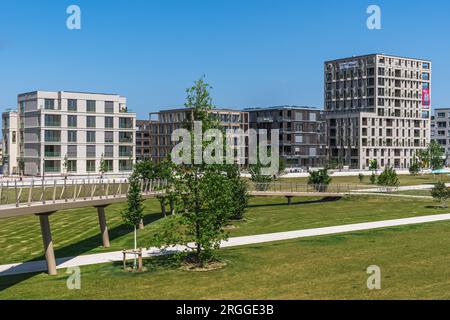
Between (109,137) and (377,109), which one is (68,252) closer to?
(109,137)

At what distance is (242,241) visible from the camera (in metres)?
36.3

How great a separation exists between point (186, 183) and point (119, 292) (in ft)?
24.2

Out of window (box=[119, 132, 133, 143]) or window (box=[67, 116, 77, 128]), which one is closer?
window (box=[67, 116, 77, 128])

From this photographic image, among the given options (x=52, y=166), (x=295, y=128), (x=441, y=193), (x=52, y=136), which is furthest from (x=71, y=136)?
(x=295, y=128)

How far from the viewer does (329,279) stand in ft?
81.5

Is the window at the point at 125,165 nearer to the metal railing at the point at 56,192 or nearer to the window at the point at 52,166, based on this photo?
the window at the point at 52,166

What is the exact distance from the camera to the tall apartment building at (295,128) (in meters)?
147

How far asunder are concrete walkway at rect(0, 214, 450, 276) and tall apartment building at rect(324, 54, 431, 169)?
113392 millimetres

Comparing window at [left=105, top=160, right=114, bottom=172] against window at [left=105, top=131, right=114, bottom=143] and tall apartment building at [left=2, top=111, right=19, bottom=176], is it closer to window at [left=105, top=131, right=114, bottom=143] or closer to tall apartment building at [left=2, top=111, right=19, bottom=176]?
window at [left=105, top=131, right=114, bottom=143]

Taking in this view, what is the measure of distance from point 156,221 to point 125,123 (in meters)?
61.5

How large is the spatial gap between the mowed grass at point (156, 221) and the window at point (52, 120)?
4333 centimetres

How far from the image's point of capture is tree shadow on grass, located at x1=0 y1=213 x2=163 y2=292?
26484 millimetres

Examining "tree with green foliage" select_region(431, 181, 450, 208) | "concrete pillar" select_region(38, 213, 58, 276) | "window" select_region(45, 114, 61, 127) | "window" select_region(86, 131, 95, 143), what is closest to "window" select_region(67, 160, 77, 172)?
"window" select_region(86, 131, 95, 143)
